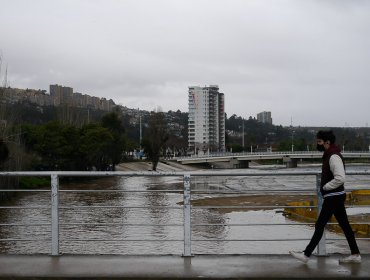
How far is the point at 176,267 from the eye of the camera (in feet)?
18.6

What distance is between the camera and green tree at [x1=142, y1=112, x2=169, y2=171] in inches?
3002

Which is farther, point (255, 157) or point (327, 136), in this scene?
point (255, 157)

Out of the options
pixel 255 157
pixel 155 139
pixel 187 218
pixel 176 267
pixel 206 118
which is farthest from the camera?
pixel 206 118

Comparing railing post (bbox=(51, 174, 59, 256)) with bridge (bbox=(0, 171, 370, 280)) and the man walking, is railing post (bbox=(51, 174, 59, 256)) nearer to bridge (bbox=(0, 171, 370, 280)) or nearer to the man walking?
bridge (bbox=(0, 171, 370, 280))

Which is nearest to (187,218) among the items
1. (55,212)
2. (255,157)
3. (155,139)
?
(55,212)

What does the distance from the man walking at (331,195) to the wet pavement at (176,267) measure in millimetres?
163

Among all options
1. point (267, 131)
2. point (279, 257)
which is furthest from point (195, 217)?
point (267, 131)

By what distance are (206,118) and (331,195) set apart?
150 m

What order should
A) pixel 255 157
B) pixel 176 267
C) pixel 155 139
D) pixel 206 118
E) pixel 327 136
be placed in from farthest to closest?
pixel 206 118 < pixel 255 157 < pixel 155 139 < pixel 327 136 < pixel 176 267

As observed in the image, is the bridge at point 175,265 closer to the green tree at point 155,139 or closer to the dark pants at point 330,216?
the dark pants at point 330,216

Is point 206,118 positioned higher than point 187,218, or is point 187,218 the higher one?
point 206,118

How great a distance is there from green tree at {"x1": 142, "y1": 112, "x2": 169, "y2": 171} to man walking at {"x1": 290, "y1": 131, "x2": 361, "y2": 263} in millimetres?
69806

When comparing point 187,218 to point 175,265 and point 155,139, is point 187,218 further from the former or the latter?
point 155,139

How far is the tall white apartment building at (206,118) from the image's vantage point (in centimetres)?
15450
